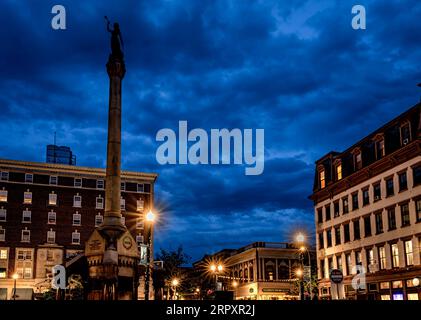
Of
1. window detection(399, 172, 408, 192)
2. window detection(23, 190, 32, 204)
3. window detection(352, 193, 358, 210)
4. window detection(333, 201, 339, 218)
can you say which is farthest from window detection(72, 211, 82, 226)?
window detection(399, 172, 408, 192)

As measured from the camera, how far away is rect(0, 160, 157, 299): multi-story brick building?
77.2 m

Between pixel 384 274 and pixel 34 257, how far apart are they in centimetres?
5249

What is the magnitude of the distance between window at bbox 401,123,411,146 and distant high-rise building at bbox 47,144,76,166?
65.2m

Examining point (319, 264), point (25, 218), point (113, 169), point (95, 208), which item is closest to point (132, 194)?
point (95, 208)

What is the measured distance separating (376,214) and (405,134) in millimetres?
8440

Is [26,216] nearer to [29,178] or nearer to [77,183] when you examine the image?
[29,178]

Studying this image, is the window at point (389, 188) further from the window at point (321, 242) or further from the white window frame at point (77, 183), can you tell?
the white window frame at point (77, 183)

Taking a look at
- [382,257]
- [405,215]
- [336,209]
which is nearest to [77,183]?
[336,209]

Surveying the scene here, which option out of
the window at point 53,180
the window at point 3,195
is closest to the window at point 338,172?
the window at point 53,180

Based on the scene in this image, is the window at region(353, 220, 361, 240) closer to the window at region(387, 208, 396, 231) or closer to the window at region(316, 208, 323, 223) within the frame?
the window at region(387, 208, 396, 231)

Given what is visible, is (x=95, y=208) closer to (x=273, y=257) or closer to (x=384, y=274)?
(x=273, y=257)

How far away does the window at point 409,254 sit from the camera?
42094 millimetres

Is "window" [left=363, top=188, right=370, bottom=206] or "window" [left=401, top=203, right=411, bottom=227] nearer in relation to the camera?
"window" [left=401, top=203, right=411, bottom=227]

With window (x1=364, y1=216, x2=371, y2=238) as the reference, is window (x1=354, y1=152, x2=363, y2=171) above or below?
above
